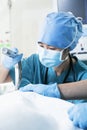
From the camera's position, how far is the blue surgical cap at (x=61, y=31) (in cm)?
145

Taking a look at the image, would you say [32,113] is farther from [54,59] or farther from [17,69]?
[54,59]

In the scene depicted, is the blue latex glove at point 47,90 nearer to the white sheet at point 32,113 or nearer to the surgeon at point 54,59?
the white sheet at point 32,113

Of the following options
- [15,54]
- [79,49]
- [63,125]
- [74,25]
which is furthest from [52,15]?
[63,125]

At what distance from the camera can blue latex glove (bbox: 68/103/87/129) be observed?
2.53 ft

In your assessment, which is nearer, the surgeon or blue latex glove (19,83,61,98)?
blue latex glove (19,83,61,98)

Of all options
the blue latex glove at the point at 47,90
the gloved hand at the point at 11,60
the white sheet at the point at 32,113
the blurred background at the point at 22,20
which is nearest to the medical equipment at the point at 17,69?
the gloved hand at the point at 11,60

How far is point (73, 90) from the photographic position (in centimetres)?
115

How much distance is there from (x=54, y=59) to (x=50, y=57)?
27 millimetres

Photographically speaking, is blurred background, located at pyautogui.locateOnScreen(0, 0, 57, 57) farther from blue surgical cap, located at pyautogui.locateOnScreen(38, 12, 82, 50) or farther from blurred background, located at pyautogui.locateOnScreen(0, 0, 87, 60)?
blue surgical cap, located at pyautogui.locateOnScreen(38, 12, 82, 50)

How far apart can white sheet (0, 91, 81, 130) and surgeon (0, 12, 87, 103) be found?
0.50 m

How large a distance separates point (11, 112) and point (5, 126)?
5 cm

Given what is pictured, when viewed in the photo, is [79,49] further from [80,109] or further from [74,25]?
A: [80,109]

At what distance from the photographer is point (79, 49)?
217 centimetres

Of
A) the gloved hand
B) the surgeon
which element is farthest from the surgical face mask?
the gloved hand
